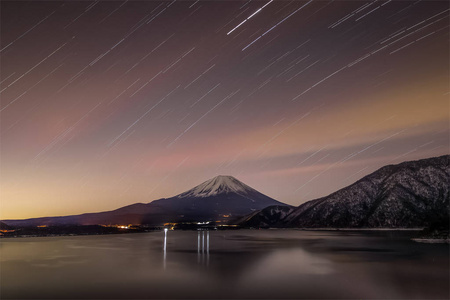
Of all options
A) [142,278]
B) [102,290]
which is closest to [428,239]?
[142,278]

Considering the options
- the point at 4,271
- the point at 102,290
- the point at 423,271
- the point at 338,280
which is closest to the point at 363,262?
the point at 423,271

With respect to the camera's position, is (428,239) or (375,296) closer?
(375,296)

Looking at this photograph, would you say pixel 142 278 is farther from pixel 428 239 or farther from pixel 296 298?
pixel 428 239

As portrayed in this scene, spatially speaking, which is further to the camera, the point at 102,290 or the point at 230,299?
the point at 102,290

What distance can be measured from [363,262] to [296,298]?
110 ft

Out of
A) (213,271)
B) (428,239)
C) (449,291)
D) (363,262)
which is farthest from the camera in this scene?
(428,239)

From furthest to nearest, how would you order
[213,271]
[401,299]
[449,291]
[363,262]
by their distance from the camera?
[363,262] < [213,271] < [449,291] < [401,299]

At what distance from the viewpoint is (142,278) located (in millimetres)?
43094

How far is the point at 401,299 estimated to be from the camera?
30438 mm

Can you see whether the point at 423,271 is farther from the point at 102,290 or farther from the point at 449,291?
the point at 102,290

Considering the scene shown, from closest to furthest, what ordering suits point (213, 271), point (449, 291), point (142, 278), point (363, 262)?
1. point (449, 291)
2. point (142, 278)
3. point (213, 271)
4. point (363, 262)

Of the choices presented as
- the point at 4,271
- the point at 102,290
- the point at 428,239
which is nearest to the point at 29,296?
the point at 102,290

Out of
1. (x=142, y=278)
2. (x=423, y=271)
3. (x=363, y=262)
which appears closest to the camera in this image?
(x=142, y=278)

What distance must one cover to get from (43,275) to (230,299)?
27913 mm
